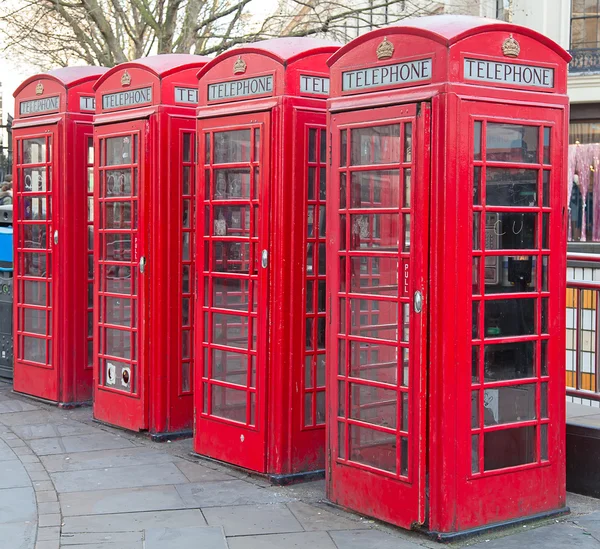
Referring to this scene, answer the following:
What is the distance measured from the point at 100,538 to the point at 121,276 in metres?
3.04

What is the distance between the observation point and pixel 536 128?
5.38 metres

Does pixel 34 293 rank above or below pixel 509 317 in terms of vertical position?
below

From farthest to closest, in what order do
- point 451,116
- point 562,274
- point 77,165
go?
point 77,165, point 562,274, point 451,116

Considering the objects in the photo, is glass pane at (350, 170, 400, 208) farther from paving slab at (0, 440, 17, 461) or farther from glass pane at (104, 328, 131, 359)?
paving slab at (0, 440, 17, 461)

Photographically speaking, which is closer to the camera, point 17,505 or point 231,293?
point 17,505

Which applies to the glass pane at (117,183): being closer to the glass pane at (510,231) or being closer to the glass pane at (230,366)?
the glass pane at (230,366)

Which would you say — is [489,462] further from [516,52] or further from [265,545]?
[516,52]

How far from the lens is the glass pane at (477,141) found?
A: 516cm

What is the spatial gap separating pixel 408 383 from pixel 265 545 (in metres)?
1.11

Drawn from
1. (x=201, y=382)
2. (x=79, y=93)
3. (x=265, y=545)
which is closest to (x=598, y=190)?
(x=79, y=93)

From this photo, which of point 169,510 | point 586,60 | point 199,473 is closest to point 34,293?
point 199,473

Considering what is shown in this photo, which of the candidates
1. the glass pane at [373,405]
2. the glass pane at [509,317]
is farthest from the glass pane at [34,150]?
the glass pane at [509,317]

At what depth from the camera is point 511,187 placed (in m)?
5.31

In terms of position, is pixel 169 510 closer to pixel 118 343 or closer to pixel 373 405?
pixel 373 405
